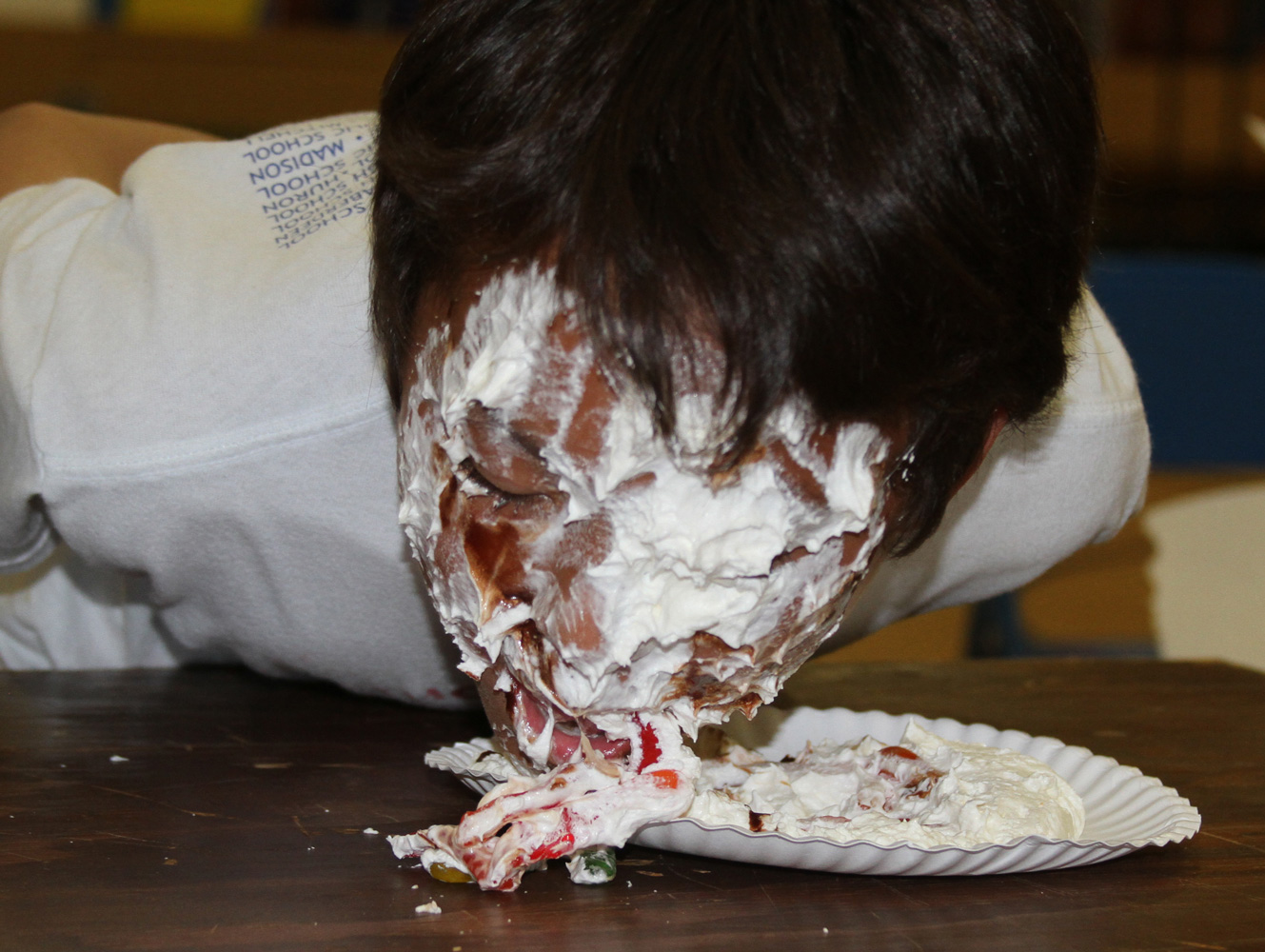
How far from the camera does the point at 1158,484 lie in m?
2.45

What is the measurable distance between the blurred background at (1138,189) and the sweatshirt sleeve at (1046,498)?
56 centimetres

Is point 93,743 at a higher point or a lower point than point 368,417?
lower

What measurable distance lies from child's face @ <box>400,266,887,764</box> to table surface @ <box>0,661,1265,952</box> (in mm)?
74

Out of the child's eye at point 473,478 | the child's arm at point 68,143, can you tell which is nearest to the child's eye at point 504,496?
the child's eye at point 473,478

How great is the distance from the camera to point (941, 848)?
0.47 metres

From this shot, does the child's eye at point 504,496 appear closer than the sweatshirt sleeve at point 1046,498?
Yes

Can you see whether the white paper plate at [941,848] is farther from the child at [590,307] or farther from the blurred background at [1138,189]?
the blurred background at [1138,189]

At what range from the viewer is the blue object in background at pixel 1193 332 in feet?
5.09

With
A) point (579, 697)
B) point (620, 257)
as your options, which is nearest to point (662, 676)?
point (579, 697)

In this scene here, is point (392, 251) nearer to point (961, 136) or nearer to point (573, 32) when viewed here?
point (573, 32)

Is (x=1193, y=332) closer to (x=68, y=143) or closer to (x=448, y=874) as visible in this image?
(x=68, y=143)

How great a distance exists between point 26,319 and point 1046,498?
577 mm

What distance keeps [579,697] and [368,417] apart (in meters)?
0.24

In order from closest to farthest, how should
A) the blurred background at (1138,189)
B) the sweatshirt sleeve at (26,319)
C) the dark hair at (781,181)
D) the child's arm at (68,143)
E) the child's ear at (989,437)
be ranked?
the dark hair at (781,181) → the child's ear at (989,437) → the sweatshirt sleeve at (26,319) → the child's arm at (68,143) → the blurred background at (1138,189)
